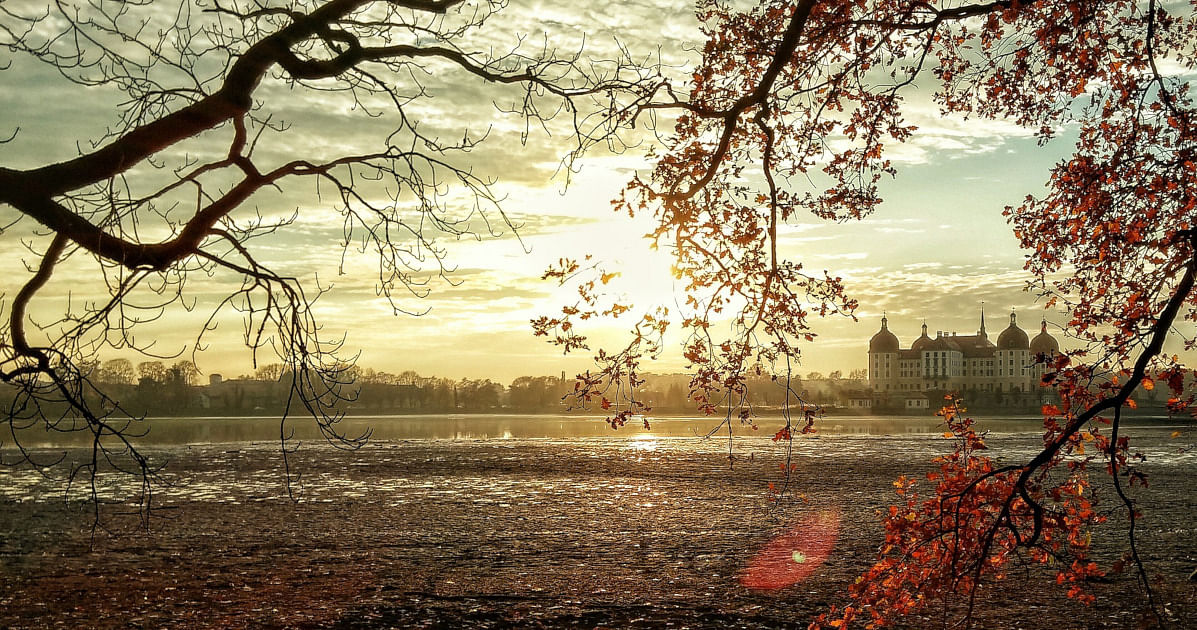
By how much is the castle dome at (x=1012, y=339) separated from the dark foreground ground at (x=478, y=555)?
13919 centimetres

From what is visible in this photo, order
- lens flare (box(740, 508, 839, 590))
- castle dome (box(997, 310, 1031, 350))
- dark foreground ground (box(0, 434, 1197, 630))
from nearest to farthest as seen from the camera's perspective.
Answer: dark foreground ground (box(0, 434, 1197, 630)) < lens flare (box(740, 508, 839, 590)) < castle dome (box(997, 310, 1031, 350))

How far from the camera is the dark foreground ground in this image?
11.7 m

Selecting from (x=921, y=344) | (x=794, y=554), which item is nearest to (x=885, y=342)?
(x=921, y=344)

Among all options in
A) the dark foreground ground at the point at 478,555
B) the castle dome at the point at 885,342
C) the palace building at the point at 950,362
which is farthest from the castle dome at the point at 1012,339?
the dark foreground ground at the point at 478,555

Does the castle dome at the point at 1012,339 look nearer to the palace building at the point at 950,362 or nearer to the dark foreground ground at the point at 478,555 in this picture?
the palace building at the point at 950,362

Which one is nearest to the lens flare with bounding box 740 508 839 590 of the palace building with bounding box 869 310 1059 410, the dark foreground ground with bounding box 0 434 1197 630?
the dark foreground ground with bounding box 0 434 1197 630

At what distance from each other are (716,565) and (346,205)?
9064 millimetres

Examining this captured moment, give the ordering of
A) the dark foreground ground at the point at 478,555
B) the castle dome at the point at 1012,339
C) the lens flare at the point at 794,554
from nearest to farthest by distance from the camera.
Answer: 1. the dark foreground ground at the point at 478,555
2. the lens flare at the point at 794,554
3. the castle dome at the point at 1012,339

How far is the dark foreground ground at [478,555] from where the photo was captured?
38.4ft

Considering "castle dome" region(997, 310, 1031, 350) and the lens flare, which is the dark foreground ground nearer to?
the lens flare

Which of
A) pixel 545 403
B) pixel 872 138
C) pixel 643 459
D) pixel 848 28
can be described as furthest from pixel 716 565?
pixel 545 403

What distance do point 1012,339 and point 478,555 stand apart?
522 ft

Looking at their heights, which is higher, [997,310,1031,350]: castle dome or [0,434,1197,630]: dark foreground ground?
[997,310,1031,350]: castle dome

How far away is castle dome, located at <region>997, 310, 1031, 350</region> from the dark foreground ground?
139187 millimetres
